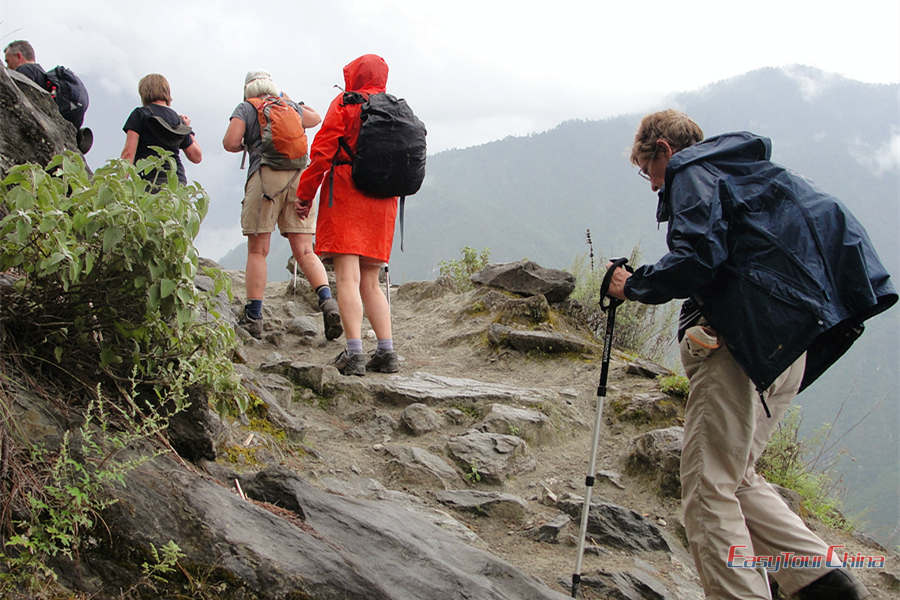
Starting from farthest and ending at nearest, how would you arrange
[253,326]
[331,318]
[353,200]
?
[253,326] < [331,318] < [353,200]

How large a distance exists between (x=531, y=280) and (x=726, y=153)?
6625 millimetres

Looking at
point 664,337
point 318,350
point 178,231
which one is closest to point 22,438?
point 178,231

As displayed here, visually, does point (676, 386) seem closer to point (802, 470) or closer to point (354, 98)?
point (802, 470)

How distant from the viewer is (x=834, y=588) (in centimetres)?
320

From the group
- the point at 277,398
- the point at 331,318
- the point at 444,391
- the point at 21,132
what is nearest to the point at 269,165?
the point at 331,318

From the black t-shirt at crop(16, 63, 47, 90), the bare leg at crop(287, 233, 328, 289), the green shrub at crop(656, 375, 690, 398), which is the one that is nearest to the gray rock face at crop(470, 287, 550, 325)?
the green shrub at crop(656, 375, 690, 398)

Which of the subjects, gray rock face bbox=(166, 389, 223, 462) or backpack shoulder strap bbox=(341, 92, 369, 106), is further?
backpack shoulder strap bbox=(341, 92, 369, 106)

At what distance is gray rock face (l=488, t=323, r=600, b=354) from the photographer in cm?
809

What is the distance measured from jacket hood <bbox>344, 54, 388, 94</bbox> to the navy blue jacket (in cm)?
377

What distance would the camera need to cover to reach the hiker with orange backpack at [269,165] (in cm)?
706

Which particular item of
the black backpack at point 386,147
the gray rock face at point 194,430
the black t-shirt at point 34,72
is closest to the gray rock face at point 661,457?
the black backpack at point 386,147

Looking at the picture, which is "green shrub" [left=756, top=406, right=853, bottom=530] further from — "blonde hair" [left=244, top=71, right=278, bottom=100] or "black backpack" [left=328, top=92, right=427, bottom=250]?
"blonde hair" [left=244, top=71, right=278, bottom=100]

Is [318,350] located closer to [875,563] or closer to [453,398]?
[453,398]

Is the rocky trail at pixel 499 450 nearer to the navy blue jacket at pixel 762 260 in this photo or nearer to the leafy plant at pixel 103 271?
the leafy plant at pixel 103 271
